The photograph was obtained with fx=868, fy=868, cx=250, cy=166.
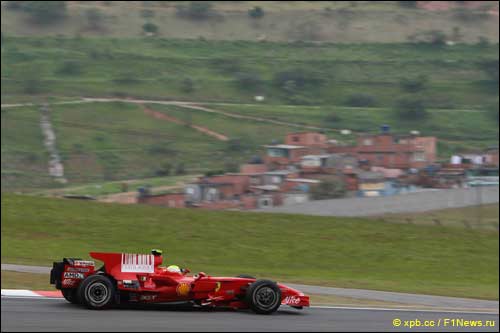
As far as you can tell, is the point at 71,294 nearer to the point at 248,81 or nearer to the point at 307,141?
the point at 307,141

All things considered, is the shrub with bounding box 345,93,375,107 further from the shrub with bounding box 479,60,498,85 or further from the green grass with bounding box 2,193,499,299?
the green grass with bounding box 2,193,499,299

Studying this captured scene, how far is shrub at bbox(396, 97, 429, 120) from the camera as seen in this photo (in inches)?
3659

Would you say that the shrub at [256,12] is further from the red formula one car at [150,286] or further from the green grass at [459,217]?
the red formula one car at [150,286]

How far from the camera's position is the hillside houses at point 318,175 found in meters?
48.8

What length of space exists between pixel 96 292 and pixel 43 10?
394 feet

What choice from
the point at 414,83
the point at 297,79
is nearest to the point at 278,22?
the point at 297,79

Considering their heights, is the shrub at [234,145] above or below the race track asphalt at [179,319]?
above

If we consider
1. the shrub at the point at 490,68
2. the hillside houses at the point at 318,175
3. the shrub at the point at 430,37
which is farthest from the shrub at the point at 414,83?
the hillside houses at the point at 318,175

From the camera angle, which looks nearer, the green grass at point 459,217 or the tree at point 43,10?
the green grass at point 459,217

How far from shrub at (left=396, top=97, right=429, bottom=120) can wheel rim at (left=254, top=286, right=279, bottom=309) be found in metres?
82.8

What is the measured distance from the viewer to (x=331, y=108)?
9725cm

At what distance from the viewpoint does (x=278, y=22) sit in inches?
4921

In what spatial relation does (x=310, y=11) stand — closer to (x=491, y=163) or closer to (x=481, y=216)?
(x=491, y=163)

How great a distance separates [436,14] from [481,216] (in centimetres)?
9781
